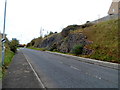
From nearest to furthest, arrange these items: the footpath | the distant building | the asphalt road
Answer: the footpath < the asphalt road < the distant building

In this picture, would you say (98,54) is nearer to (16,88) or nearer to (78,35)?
(78,35)

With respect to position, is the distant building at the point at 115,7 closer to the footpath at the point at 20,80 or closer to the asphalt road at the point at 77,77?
the asphalt road at the point at 77,77

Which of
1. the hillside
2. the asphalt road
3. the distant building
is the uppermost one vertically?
the distant building

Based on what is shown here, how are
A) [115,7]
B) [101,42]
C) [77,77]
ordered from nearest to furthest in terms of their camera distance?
1. [77,77]
2. [101,42]
3. [115,7]

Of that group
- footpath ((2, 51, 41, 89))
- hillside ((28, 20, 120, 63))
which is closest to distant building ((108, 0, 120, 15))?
hillside ((28, 20, 120, 63))

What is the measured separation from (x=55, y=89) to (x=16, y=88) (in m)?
1.72

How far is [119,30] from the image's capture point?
30.7m

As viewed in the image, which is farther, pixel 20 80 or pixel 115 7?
pixel 115 7

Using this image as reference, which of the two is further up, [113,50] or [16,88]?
[113,50]

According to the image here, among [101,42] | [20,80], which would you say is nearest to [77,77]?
[20,80]

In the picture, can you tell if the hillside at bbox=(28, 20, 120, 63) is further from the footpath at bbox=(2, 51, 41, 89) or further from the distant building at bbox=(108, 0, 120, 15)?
the distant building at bbox=(108, 0, 120, 15)

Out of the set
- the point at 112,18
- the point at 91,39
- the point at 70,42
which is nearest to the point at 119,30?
the point at 91,39

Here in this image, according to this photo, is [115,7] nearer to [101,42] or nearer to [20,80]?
[101,42]

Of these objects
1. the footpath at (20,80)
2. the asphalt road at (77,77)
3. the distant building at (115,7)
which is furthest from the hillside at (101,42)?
the distant building at (115,7)
